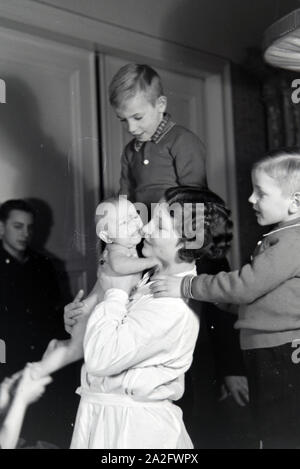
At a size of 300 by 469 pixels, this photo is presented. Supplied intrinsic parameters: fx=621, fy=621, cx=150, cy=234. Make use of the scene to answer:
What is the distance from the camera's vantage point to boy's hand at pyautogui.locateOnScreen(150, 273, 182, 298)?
1.05m

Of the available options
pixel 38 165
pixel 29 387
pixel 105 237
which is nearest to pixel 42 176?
pixel 38 165

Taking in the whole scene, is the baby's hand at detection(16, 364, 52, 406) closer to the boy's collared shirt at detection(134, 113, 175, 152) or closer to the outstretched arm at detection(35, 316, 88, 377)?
the outstretched arm at detection(35, 316, 88, 377)

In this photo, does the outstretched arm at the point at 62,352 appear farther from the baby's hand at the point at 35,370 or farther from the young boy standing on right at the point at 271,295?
the young boy standing on right at the point at 271,295

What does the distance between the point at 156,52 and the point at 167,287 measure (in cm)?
43

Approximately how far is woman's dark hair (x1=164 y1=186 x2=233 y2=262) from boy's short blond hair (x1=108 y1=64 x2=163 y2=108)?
176 millimetres

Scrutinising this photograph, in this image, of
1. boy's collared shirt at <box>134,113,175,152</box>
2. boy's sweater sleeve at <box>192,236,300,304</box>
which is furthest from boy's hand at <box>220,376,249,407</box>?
boy's collared shirt at <box>134,113,175,152</box>

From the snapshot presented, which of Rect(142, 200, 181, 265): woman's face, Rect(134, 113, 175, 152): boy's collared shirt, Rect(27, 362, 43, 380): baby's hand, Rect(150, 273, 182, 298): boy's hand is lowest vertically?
Rect(27, 362, 43, 380): baby's hand

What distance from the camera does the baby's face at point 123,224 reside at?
1.08 meters

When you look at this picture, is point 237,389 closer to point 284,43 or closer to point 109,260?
point 109,260

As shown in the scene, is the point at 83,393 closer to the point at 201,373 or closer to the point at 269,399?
the point at 201,373
